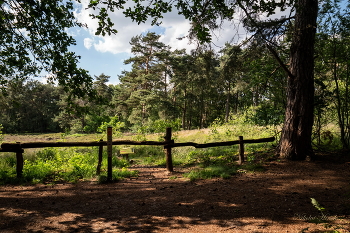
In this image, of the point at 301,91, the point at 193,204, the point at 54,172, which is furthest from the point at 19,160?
the point at 301,91

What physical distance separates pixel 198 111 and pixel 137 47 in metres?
16.5

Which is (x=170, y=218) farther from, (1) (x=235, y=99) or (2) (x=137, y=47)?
(1) (x=235, y=99)

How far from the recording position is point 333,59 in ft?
25.6

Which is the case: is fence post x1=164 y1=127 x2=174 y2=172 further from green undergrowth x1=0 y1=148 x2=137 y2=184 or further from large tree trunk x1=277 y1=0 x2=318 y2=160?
large tree trunk x1=277 y1=0 x2=318 y2=160

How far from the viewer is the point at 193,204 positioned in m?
4.50

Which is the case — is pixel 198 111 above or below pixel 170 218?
above

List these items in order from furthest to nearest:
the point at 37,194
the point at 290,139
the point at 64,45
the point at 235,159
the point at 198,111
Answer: the point at 198,111, the point at 235,159, the point at 290,139, the point at 64,45, the point at 37,194

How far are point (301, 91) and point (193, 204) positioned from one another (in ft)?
17.0

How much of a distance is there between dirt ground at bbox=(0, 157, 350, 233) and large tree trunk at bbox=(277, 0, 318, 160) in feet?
2.20

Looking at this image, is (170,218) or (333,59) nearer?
(170,218)

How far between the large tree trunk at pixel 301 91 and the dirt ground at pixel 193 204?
0.67 metres

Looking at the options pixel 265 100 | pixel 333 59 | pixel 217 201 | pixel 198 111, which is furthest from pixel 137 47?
pixel 217 201

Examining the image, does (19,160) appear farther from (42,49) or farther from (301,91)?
(301,91)

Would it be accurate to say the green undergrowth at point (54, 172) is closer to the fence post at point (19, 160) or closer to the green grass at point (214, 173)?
the fence post at point (19, 160)
